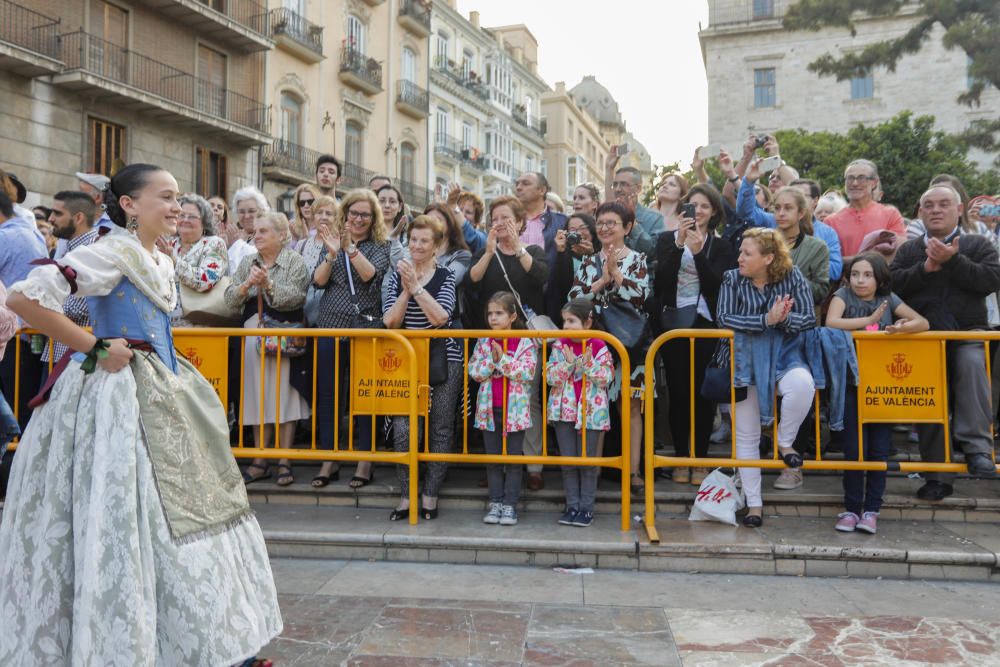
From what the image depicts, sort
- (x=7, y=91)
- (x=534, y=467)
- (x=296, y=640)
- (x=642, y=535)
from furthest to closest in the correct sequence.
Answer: (x=7, y=91) → (x=534, y=467) → (x=642, y=535) → (x=296, y=640)

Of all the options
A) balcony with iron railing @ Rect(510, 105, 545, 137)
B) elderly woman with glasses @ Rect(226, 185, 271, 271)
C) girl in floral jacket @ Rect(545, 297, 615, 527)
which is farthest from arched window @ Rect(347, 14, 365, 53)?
girl in floral jacket @ Rect(545, 297, 615, 527)

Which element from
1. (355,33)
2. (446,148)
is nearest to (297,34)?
(355,33)

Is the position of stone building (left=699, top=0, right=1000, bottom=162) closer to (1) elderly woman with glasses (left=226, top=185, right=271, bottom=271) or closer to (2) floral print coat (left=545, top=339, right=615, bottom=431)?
(1) elderly woman with glasses (left=226, top=185, right=271, bottom=271)

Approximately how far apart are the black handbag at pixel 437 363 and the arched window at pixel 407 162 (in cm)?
2758

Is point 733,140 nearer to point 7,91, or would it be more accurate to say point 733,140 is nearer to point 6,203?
point 7,91

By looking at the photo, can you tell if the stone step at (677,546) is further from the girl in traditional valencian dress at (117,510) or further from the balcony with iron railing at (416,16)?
the balcony with iron railing at (416,16)

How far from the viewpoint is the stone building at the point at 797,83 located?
3994 centimetres

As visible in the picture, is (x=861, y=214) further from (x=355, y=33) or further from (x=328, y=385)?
(x=355, y=33)

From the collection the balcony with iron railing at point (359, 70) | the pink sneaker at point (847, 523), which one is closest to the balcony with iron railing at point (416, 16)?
the balcony with iron railing at point (359, 70)

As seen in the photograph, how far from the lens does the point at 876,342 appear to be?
523cm

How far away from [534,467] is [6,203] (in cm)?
414

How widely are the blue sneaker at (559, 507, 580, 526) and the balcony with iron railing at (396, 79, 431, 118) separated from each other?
28293 millimetres

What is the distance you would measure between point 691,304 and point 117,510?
4.27 metres

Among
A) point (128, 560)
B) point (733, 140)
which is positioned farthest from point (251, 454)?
point (733, 140)
